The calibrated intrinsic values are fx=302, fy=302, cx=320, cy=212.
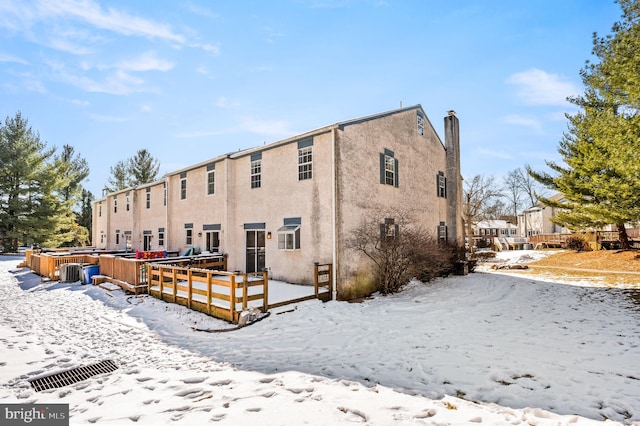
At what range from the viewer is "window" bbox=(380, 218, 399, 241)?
12763 mm

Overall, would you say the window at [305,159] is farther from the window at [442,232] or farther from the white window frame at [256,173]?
the window at [442,232]

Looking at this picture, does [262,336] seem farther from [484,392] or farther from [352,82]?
[352,82]

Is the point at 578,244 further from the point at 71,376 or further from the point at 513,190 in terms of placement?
the point at 513,190

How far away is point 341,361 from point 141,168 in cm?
4816

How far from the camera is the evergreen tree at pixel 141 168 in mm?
44469

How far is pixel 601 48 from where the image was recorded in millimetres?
12953

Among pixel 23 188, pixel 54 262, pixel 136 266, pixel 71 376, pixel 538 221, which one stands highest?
pixel 23 188

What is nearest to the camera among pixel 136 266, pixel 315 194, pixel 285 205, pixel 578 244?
pixel 315 194

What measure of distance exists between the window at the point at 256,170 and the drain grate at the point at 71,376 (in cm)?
939

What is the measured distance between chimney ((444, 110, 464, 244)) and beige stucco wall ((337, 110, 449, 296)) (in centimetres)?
74

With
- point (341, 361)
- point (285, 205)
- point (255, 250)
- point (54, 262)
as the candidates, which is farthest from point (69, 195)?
point (341, 361)

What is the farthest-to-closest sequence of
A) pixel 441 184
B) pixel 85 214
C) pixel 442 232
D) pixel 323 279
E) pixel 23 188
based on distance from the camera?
pixel 85 214, pixel 23 188, pixel 441 184, pixel 442 232, pixel 323 279
